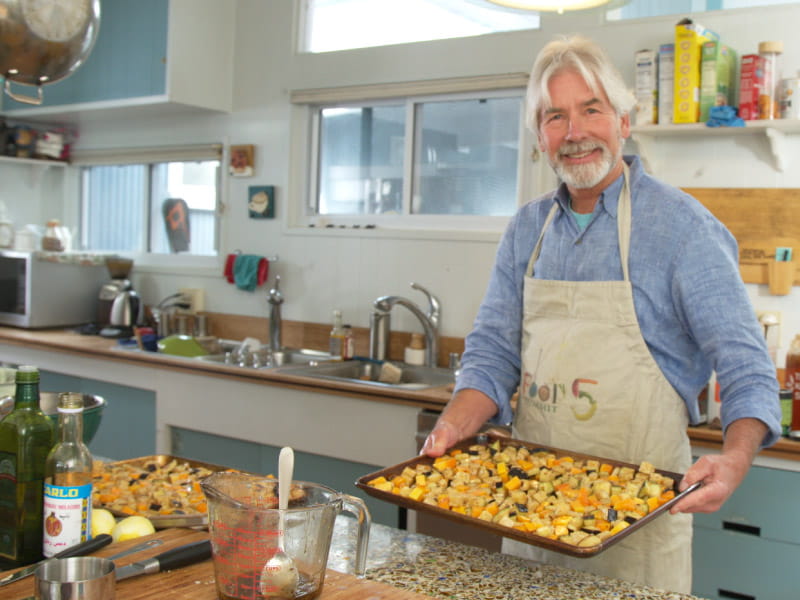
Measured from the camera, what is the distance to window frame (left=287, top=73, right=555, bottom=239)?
338 cm

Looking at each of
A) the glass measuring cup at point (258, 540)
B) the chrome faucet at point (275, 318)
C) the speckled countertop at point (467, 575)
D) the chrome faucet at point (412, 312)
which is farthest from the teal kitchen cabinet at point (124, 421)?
the glass measuring cup at point (258, 540)

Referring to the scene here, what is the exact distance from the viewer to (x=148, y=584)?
1124 mm

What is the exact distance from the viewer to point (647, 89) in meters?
2.85

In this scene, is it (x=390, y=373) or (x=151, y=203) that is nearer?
(x=390, y=373)

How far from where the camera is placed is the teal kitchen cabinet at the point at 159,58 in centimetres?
395

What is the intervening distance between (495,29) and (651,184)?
1.86 meters

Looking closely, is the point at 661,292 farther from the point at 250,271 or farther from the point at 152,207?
the point at 152,207

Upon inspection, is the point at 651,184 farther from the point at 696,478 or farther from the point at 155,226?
the point at 155,226

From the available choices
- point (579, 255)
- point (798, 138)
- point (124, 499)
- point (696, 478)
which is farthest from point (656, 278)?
point (798, 138)

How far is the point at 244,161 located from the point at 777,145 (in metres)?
2.39

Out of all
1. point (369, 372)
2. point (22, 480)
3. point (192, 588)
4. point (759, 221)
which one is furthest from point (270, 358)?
point (192, 588)

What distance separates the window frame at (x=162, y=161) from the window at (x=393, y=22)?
759 millimetres

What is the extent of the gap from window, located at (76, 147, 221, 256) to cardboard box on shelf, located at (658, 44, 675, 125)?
2270 mm

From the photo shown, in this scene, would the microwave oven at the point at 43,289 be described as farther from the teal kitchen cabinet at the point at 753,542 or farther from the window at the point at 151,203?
the teal kitchen cabinet at the point at 753,542
